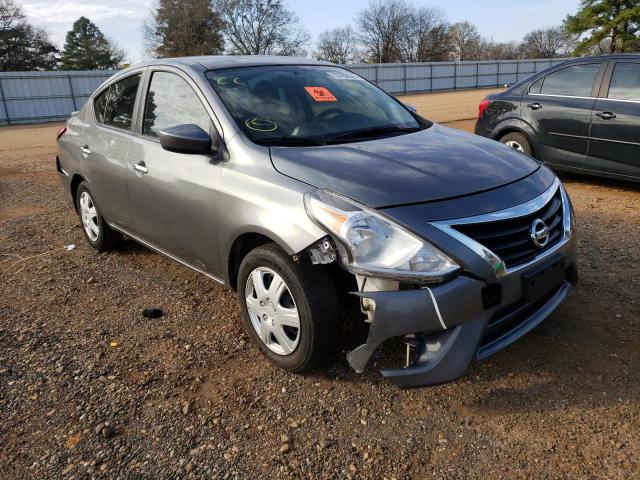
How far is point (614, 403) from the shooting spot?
2.54m

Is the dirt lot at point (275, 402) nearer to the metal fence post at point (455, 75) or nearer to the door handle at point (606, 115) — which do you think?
the door handle at point (606, 115)

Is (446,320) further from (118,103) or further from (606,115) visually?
(606,115)

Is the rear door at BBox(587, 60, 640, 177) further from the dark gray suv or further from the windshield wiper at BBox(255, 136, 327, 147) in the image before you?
the windshield wiper at BBox(255, 136, 327, 147)

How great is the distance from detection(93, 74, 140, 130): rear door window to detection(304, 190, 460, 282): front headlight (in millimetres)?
2306

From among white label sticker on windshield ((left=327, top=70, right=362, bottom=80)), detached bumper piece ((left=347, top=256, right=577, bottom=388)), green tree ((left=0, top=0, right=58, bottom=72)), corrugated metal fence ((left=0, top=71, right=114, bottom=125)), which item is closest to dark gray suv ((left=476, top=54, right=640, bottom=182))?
white label sticker on windshield ((left=327, top=70, right=362, bottom=80))

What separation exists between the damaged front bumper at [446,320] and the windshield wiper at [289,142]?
107 cm

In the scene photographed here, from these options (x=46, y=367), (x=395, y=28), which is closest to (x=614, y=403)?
(x=46, y=367)

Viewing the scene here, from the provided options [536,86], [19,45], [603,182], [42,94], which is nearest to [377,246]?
[536,86]

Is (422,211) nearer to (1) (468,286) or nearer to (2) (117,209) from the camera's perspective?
(1) (468,286)

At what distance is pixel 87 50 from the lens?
56906 mm

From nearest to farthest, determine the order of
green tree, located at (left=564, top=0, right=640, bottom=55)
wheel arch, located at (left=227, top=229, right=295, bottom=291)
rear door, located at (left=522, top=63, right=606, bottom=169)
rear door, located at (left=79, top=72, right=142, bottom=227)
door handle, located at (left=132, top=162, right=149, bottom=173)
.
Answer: wheel arch, located at (left=227, top=229, right=295, bottom=291)
door handle, located at (left=132, top=162, right=149, bottom=173)
rear door, located at (left=79, top=72, right=142, bottom=227)
rear door, located at (left=522, top=63, right=606, bottom=169)
green tree, located at (left=564, top=0, right=640, bottom=55)

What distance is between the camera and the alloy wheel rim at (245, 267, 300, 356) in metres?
2.76

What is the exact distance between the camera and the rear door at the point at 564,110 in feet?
20.5

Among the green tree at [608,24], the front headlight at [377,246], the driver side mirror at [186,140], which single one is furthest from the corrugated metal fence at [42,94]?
the green tree at [608,24]
